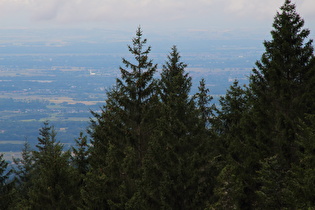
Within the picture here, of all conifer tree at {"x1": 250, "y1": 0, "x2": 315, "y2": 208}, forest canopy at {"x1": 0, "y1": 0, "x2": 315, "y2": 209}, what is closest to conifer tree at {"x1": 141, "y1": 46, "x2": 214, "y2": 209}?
forest canopy at {"x1": 0, "y1": 0, "x2": 315, "y2": 209}

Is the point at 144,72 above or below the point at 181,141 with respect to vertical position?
above

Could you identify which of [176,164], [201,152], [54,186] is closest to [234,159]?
[201,152]

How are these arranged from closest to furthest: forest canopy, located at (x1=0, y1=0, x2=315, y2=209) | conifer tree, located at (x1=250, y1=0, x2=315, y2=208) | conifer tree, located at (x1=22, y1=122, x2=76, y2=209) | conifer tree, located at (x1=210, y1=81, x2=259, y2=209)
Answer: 1. conifer tree, located at (x1=210, y1=81, x2=259, y2=209)
2. forest canopy, located at (x1=0, y1=0, x2=315, y2=209)
3. conifer tree, located at (x1=250, y1=0, x2=315, y2=208)
4. conifer tree, located at (x1=22, y1=122, x2=76, y2=209)

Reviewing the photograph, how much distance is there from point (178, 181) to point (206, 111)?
14.4 m

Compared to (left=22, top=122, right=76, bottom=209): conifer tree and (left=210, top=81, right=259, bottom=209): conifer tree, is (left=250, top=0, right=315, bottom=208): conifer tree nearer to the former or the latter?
(left=210, top=81, right=259, bottom=209): conifer tree

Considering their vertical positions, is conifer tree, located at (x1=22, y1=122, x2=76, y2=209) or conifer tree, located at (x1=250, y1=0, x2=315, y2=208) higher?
conifer tree, located at (x1=250, y1=0, x2=315, y2=208)

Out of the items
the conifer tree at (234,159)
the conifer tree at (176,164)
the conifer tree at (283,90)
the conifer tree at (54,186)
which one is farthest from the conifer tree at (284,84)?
the conifer tree at (54,186)

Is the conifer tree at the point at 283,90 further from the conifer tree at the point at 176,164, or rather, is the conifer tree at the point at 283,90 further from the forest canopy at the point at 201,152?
the conifer tree at the point at 176,164

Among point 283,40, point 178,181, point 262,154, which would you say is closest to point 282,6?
point 283,40

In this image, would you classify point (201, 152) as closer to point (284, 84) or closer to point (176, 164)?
point (176, 164)

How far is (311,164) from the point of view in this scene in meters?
13.4

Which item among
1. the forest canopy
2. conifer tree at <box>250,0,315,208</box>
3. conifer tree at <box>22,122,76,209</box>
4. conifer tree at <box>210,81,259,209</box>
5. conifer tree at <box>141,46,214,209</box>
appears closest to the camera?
conifer tree at <box>210,81,259,209</box>

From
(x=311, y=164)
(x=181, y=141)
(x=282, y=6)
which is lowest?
(x=311, y=164)

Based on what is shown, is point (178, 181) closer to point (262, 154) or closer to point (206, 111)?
point (262, 154)
